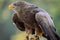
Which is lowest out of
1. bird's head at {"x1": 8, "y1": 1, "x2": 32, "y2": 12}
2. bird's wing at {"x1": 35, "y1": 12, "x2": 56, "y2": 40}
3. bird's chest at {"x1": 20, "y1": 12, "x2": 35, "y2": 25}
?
bird's wing at {"x1": 35, "y1": 12, "x2": 56, "y2": 40}

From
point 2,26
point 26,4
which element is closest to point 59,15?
point 2,26

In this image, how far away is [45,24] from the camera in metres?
1.53

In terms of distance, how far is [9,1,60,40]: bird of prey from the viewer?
4.99ft

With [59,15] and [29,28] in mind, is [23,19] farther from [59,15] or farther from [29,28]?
[59,15]

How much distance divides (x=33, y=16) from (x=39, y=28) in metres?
0.08

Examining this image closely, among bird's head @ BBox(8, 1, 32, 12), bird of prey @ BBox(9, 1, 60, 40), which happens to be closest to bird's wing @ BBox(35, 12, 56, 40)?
bird of prey @ BBox(9, 1, 60, 40)

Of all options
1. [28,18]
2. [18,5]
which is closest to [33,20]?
[28,18]

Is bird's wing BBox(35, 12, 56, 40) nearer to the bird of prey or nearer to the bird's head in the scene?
the bird of prey

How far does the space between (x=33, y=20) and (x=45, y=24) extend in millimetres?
90

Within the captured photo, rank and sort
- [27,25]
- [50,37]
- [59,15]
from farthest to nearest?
[59,15] → [27,25] → [50,37]

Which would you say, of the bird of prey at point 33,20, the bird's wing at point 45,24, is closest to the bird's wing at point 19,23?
the bird of prey at point 33,20

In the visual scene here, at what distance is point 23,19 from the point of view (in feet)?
5.30

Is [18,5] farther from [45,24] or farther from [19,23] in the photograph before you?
[45,24]

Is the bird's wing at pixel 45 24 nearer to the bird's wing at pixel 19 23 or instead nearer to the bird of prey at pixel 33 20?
the bird of prey at pixel 33 20
